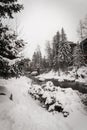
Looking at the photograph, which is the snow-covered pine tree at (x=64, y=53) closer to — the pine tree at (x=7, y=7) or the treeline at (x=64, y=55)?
the treeline at (x=64, y=55)

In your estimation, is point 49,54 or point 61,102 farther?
point 49,54

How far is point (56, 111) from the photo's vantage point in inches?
285

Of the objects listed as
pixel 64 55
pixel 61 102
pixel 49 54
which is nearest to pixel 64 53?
pixel 64 55

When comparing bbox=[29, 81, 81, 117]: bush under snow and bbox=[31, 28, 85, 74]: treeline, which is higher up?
bbox=[31, 28, 85, 74]: treeline

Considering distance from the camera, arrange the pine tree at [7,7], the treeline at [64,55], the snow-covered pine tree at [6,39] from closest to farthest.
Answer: the snow-covered pine tree at [6,39]
the pine tree at [7,7]
the treeline at [64,55]

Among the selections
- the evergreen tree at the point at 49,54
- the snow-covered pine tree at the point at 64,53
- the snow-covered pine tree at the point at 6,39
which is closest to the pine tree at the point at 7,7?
the snow-covered pine tree at the point at 6,39

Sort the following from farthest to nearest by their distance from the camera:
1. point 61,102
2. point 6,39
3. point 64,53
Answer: point 64,53
point 61,102
point 6,39

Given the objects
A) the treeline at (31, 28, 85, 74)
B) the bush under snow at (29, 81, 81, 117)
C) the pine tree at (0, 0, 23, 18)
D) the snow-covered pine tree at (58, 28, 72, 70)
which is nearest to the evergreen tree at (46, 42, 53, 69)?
the treeline at (31, 28, 85, 74)

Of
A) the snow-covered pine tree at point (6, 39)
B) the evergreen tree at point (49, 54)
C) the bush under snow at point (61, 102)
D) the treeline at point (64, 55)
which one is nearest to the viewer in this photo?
the snow-covered pine tree at point (6, 39)

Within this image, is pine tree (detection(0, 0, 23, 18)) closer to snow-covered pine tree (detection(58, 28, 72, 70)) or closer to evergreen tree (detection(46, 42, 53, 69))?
snow-covered pine tree (detection(58, 28, 72, 70))

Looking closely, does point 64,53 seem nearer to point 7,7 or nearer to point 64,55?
point 64,55

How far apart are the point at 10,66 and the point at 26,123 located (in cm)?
277

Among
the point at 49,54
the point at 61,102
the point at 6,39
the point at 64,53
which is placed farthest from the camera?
the point at 49,54

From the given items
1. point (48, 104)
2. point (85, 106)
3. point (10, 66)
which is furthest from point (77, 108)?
point (10, 66)
